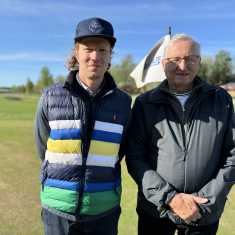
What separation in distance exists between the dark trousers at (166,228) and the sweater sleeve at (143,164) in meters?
0.20

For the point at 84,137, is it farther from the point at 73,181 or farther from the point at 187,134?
the point at 187,134

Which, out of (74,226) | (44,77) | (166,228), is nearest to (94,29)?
(74,226)

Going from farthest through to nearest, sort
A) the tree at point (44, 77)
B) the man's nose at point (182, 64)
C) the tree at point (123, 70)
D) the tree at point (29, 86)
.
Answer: the tree at point (29, 86), the tree at point (44, 77), the tree at point (123, 70), the man's nose at point (182, 64)

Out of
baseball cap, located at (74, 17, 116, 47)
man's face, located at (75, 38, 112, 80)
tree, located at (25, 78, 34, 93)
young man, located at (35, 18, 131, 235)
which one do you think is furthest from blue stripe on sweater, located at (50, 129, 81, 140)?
tree, located at (25, 78, 34, 93)

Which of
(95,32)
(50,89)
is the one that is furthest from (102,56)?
(50,89)

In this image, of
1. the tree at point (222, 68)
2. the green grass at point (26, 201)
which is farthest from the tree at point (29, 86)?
the green grass at point (26, 201)

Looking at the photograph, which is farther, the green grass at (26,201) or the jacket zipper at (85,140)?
the green grass at (26,201)

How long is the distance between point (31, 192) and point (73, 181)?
3751 millimetres

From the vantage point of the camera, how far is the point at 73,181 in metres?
2.78

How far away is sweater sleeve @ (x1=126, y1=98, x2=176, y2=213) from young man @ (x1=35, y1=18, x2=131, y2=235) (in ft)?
0.72

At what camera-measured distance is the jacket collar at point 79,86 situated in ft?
9.25

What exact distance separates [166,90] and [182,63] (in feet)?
0.76

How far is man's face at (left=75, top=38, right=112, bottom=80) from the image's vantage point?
281cm

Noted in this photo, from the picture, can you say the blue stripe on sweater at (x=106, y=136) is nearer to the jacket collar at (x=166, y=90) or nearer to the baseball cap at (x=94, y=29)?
the jacket collar at (x=166, y=90)
